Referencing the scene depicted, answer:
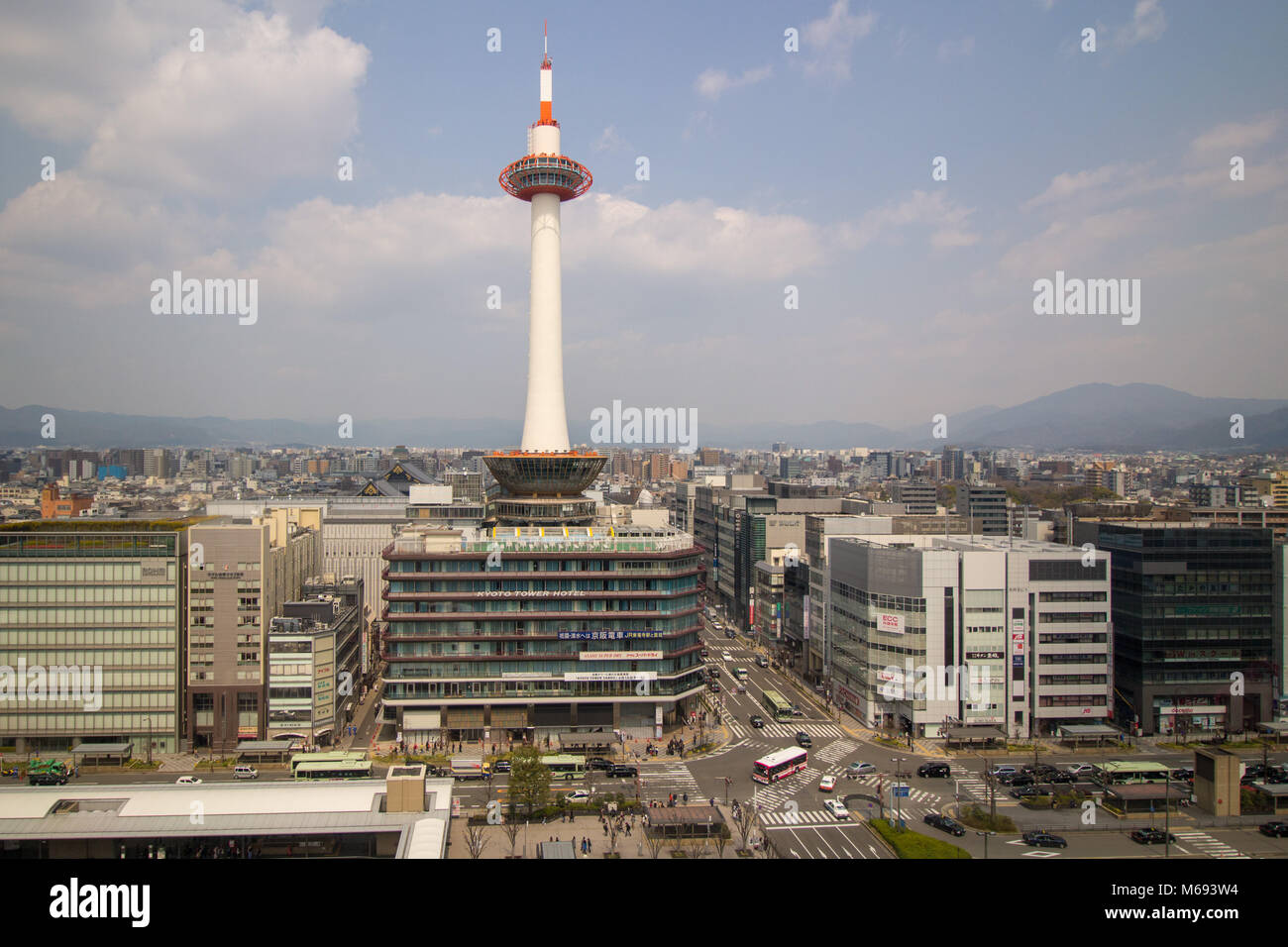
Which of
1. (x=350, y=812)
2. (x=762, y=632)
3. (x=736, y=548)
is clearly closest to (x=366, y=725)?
(x=350, y=812)

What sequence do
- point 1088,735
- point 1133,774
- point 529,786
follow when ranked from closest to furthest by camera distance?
point 529,786, point 1133,774, point 1088,735

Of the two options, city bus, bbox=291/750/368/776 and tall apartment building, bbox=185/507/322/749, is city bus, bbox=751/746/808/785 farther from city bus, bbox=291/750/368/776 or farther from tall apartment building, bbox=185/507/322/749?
tall apartment building, bbox=185/507/322/749

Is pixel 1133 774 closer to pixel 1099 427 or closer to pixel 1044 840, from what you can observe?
pixel 1044 840

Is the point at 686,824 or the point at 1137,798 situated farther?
the point at 1137,798

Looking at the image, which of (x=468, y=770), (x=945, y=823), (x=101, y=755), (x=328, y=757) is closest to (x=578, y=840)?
(x=468, y=770)

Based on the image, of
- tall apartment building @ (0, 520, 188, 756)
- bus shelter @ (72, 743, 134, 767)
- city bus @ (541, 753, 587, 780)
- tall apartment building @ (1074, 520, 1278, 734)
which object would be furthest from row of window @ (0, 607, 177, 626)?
tall apartment building @ (1074, 520, 1278, 734)

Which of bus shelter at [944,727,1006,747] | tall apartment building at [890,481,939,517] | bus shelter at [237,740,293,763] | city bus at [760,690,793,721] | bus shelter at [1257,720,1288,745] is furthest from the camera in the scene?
tall apartment building at [890,481,939,517]

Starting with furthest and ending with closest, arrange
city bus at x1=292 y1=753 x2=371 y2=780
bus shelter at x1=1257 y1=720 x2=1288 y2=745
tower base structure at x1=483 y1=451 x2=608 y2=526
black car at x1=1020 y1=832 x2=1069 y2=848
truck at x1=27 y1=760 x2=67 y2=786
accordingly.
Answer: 1. tower base structure at x1=483 y1=451 x2=608 y2=526
2. bus shelter at x1=1257 y1=720 x2=1288 y2=745
3. truck at x1=27 y1=760 x2=67 y2=786
4. city bus at x1=292 y1=753 x2=371 y2=780
5. black car at x1=1020 y1=832 x2=1069 y2=848

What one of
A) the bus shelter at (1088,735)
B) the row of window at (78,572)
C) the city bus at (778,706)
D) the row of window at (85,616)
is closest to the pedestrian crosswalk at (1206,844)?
the bus shelter at (1088,735)
